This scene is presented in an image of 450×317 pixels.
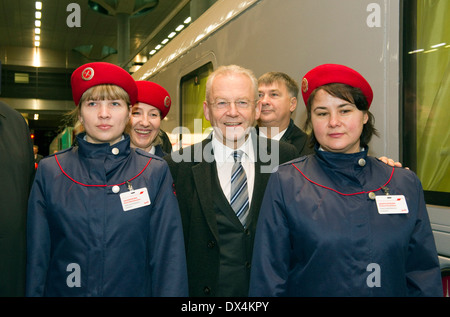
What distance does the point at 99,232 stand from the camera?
173cm

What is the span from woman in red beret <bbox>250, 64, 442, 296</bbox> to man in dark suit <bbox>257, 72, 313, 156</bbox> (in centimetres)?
99

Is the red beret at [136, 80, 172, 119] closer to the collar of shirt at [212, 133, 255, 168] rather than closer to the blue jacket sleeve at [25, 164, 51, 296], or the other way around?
the collar of shirt at [212, 133, 255, 168]

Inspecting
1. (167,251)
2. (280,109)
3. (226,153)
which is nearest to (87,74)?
(226,153)

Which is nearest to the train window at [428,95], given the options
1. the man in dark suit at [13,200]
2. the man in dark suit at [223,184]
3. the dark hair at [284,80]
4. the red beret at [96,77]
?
the man in dark suit at [223,184]

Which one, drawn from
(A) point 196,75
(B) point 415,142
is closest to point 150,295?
(B) point 415,142

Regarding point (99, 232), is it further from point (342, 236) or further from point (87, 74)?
point (342, 236)

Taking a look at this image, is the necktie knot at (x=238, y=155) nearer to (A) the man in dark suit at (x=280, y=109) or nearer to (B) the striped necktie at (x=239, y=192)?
(B) the striped necktie at (x=239, y=192)

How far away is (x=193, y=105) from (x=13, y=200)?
3.03m

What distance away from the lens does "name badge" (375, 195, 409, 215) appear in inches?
64.4

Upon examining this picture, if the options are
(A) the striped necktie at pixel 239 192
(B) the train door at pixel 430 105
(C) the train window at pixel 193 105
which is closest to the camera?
(B) the train door at pixel 430 105

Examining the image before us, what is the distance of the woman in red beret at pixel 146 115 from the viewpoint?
115 inches

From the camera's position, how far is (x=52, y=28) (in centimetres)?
1493

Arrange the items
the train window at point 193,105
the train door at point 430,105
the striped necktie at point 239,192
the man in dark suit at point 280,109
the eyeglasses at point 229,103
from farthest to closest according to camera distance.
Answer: the train window at point 193,105 < the man in dark suit at point 280,109 < the eyeglasses at point 229,103 < the striped necktie at point 239,192 < the train door at point 430,105
